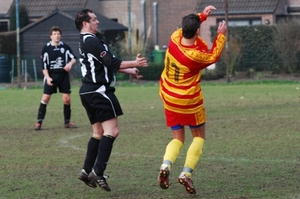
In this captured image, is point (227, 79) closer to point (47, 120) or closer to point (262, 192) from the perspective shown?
point (47, 120)

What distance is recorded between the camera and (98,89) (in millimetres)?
7598

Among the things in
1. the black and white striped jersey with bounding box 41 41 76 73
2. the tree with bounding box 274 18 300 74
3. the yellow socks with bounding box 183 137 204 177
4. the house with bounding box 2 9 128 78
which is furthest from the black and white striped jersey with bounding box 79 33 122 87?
the house with bounding box 2 9 128 78

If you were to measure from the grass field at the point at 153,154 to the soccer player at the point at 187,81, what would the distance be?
1.39 ft

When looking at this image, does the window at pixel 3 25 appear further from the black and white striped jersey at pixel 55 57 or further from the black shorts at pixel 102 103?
the black shorts at pixel 102 103

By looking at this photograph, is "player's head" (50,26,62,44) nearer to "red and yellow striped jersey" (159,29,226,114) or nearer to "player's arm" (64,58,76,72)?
"player's arm" (64,58,76,72)

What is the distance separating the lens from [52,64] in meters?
13.6

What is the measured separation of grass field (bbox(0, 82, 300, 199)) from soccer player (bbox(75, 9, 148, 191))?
278 mm

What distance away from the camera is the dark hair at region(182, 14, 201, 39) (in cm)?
720

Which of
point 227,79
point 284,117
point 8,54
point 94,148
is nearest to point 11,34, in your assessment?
point 8,54

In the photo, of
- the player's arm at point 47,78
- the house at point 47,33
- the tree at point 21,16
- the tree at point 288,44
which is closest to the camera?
the player's arm at point 47,78

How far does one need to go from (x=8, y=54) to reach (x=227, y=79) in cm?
1045

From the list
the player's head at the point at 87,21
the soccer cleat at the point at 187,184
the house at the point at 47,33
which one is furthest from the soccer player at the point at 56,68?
the house at the point at 47,33

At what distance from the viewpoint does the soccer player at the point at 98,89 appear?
7452mm

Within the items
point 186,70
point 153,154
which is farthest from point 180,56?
point 153,154
